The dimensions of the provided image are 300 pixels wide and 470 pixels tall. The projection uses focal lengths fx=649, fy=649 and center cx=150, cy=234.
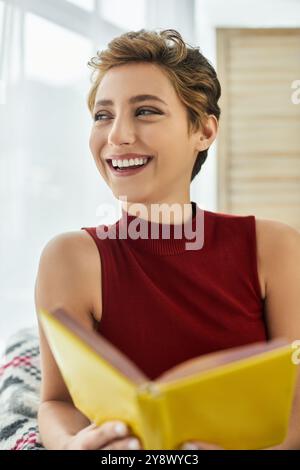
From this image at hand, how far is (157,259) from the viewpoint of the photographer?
1004 mm

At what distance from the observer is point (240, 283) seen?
1007 millimetres

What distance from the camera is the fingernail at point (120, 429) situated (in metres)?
0.70

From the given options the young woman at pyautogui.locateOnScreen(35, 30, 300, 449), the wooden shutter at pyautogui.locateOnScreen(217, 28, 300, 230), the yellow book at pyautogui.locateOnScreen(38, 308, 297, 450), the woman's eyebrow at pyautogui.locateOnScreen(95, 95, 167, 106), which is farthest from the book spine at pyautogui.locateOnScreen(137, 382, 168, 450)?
the wooden shutter at pyautogui.locateOnScreen(217, 28, 300, 230)

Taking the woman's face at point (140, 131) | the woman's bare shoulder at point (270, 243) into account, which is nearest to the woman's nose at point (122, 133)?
the woman's face at point (140, 131)

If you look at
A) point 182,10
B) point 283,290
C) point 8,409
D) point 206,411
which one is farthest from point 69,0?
point 206,411

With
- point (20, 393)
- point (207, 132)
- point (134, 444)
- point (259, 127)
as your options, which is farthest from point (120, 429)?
point (259, 127)

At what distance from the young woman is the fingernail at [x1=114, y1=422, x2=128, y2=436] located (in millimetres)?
196

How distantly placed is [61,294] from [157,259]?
16 cm

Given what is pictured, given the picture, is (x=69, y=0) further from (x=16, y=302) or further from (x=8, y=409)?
(x=8, y=409)

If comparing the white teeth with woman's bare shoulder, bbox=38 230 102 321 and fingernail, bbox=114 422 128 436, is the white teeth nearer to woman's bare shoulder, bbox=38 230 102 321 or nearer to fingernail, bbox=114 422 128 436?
woman's bare shoulder, bbox=38 230 102 321

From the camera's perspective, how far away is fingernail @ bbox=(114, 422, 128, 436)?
70 centimetres

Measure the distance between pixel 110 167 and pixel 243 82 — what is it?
2.79m

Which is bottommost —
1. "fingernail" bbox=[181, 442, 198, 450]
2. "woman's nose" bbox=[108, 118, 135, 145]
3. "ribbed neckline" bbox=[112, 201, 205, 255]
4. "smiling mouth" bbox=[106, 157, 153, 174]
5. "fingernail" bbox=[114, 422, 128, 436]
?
"fingernail" bbox=[181, 442, 198, 450]

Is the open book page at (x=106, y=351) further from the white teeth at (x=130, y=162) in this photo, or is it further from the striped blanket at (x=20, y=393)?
the striped blanket at (x=20, y=393)
